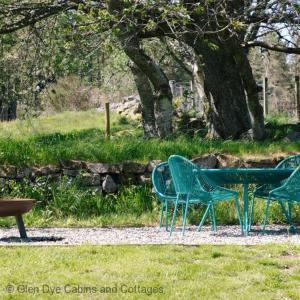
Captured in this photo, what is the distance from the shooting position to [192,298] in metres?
4.64

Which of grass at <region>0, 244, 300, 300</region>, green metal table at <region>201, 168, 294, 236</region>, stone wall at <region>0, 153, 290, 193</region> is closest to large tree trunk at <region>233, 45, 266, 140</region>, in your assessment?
stone wall at <region>0, 153, 290, 193</region>

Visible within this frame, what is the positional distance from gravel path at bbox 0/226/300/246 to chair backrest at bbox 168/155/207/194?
1.76ft

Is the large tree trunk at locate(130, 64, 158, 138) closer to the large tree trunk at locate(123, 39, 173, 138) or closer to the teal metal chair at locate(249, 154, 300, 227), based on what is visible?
the large tree trunk at locate(123, 39, 173, 138)

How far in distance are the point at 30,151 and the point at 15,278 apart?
537cm

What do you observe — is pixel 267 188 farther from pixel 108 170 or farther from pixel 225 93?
pixel 225 93

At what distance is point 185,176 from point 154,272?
2.63 meters

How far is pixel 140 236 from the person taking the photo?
7828 millimetres

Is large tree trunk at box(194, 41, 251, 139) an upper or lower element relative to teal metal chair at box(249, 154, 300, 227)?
upper

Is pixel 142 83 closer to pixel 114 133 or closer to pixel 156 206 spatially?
pixel 114 133

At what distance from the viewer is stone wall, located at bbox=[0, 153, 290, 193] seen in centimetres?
998

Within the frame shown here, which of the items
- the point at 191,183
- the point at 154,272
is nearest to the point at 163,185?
the point at 191,183

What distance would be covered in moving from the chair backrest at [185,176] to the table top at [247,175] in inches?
6.0

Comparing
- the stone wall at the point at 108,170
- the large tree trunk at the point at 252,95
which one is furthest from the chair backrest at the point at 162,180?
the large tree trunk at the point at 252,95

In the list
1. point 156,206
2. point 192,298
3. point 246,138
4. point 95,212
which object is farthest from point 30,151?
point 192,298
